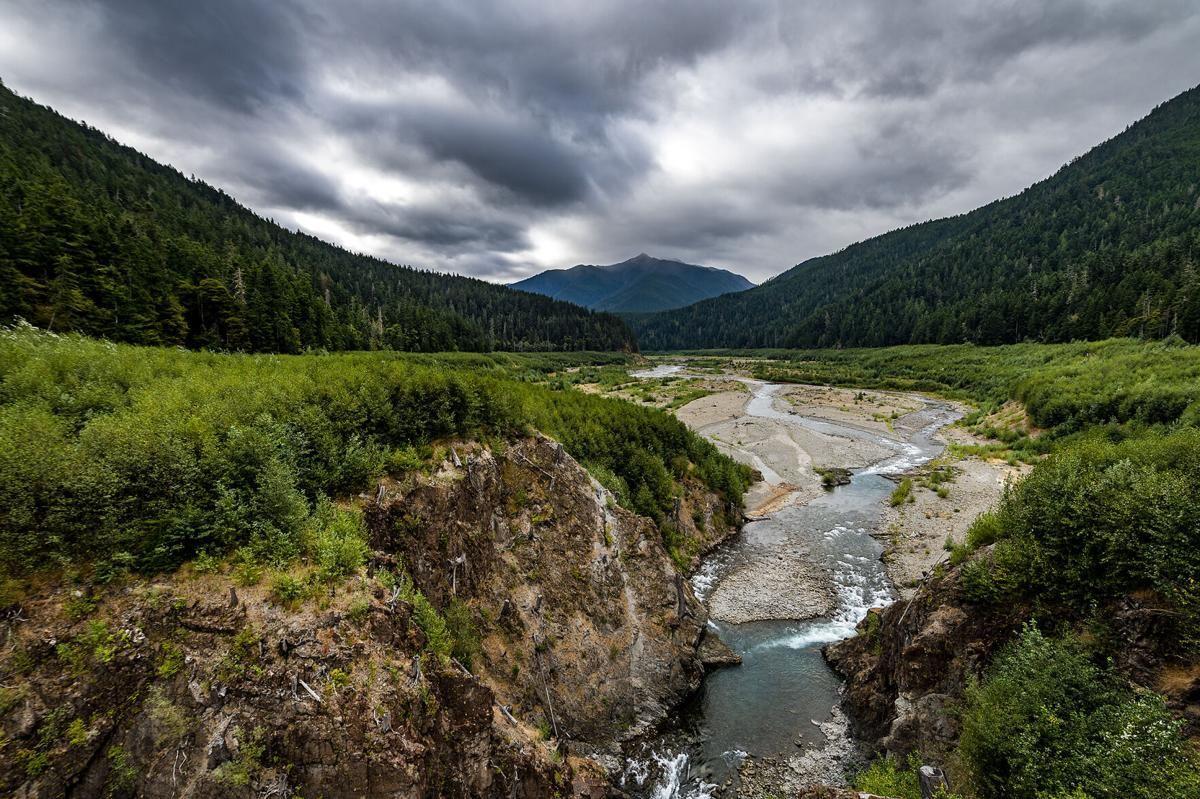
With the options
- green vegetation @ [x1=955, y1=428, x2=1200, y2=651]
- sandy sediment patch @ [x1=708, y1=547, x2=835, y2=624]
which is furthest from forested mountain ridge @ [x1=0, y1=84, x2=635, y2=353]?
green vegetation @ [x1=955, y1=428, x2=1200, y2=651]

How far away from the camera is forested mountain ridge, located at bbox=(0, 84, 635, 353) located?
1467 inches

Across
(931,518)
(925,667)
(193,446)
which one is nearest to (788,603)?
A: (925,667)

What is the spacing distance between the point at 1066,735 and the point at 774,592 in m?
15.2

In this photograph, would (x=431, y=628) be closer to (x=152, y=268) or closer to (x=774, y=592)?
(x=774, y=592)

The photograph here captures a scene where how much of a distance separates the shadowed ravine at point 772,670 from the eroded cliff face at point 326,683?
77.0 inches

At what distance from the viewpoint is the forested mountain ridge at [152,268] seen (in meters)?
37.2

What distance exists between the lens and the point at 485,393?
15.4 m

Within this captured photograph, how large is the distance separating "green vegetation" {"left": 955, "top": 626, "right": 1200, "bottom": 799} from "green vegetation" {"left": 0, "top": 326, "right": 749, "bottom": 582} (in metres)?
12.7

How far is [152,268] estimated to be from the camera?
156 ft

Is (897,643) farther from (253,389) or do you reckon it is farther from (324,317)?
(324,317)

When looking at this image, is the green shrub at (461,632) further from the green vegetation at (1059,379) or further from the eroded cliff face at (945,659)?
the green vegetation at (1059,379)

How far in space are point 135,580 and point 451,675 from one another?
18.0ft

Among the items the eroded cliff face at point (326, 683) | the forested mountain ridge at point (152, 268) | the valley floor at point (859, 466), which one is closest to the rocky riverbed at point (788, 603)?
the valley floor at point (859, 466)

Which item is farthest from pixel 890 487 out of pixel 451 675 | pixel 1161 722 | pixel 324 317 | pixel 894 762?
pixel 324 317
